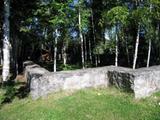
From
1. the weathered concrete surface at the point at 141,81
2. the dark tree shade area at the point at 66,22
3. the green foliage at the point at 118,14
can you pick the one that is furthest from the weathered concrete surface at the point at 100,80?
the green foliage at the point at 118,14

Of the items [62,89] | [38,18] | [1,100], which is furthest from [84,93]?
[38,18]

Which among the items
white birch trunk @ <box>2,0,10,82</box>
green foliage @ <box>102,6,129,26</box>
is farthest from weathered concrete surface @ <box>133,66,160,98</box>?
green foliage @ <box>102,6,129,26</box>

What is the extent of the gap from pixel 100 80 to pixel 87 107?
245 centimetres

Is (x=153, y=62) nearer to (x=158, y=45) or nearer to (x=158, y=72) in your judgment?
(x=158, y=45)

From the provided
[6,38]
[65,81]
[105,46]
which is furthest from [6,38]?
[105,46]

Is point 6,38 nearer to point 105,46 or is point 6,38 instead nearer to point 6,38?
point 6,38

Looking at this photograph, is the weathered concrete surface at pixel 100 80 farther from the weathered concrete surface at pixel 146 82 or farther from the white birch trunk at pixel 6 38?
the white birch trunk at pixel 6 38

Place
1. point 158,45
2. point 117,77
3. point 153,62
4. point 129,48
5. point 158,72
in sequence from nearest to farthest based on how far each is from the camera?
point 158,72, point 117,77, point 158,45, point 153,62, point 129,48

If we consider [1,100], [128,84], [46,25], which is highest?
[46,25]

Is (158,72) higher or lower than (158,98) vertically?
higher

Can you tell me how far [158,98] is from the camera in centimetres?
946

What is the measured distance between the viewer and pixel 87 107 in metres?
9.26

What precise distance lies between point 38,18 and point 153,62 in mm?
15306

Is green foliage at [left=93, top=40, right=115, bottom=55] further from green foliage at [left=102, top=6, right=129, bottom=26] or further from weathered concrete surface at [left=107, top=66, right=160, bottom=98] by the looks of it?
weathered concrete surface at [left=107, top=66, right=160, bottom=98]
